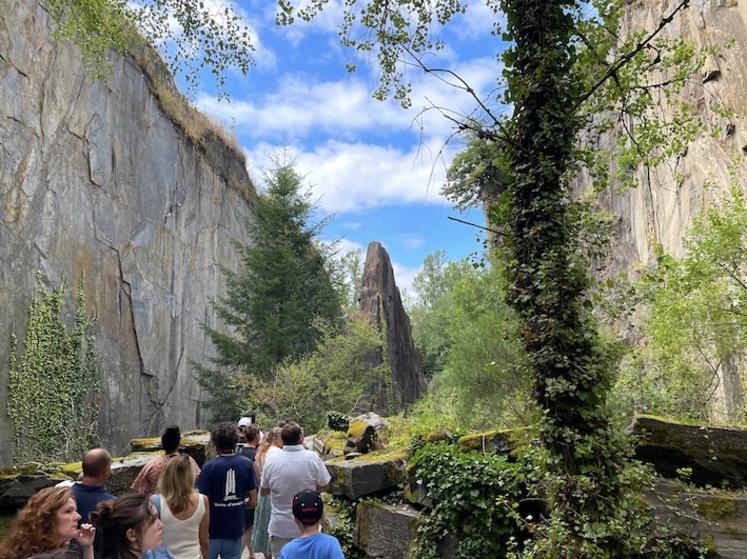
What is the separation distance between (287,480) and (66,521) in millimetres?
2608

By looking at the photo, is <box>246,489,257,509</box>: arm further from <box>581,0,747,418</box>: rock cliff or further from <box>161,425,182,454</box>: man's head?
<box>581,0,747,418</box>: rock cliff

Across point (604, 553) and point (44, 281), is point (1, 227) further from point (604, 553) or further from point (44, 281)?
point (604, 553)

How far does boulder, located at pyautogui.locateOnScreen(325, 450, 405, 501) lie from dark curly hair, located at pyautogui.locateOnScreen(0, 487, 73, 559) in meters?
4.63

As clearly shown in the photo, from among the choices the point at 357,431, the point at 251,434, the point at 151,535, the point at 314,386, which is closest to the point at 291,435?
the point at 251,434

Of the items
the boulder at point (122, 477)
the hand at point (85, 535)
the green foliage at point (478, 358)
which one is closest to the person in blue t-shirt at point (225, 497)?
the hand at point (85, 535)

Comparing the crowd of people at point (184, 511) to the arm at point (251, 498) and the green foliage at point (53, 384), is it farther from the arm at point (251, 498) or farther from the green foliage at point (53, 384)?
the green foliage at point (53, 384)

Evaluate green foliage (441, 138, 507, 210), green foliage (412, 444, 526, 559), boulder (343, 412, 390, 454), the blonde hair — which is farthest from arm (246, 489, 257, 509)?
green foliage (441, 138, 507, 210)

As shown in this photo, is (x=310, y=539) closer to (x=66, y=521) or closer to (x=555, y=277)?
(x=66, y=521)

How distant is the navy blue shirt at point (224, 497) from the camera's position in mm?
4805

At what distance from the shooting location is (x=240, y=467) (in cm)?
496

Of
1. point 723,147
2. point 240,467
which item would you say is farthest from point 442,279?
point 240,467

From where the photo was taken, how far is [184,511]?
3.84 m

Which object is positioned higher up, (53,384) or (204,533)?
(53,384)

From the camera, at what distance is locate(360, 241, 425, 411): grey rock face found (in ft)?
109
